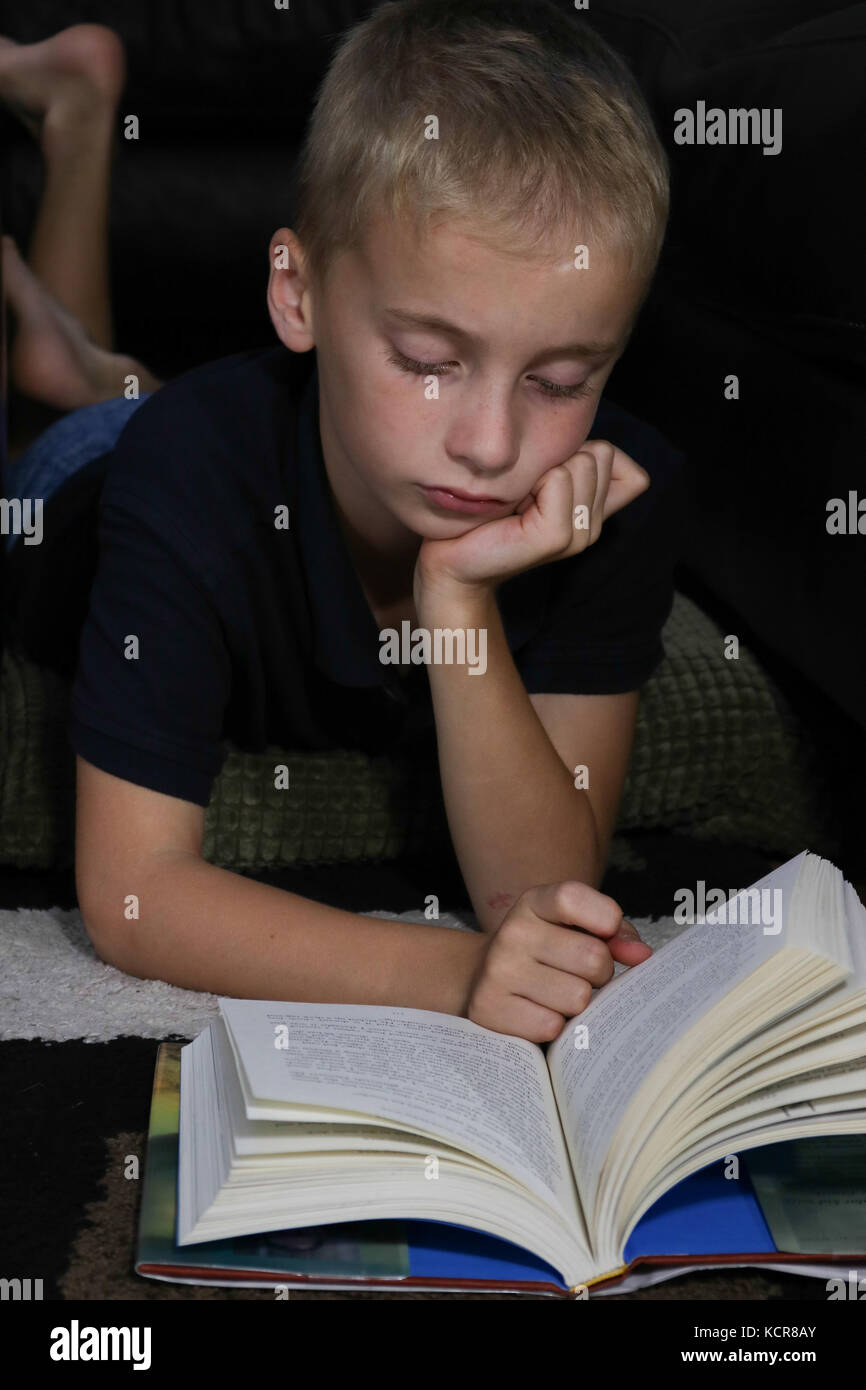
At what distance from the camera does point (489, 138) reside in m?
0.77

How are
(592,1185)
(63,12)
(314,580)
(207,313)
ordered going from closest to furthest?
(592,1185) < (314,580) < (63,12) < (207,313)

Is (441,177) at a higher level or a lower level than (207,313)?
lower

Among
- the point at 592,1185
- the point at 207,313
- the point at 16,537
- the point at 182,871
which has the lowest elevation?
the point at 592,1185

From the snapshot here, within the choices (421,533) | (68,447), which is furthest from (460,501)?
(68,447)

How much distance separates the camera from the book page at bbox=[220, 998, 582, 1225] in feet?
1.74

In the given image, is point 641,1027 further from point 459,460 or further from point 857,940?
point 459,460

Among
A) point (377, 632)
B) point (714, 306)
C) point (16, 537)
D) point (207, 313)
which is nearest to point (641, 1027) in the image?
point (377, 632)

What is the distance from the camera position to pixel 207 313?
5.68ft

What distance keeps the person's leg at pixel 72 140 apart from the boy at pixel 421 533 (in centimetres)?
70

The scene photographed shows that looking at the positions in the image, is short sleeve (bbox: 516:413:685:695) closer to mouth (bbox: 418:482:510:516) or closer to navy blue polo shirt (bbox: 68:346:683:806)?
navy blue polo shirt (bbox: 68:346:683:806)

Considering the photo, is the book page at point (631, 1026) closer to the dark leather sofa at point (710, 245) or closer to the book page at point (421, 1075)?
the book page at point (421, 1075)

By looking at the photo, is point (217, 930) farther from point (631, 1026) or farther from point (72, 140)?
point (72, 140)

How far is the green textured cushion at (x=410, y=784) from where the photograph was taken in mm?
1037

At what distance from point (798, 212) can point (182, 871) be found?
64 cm
